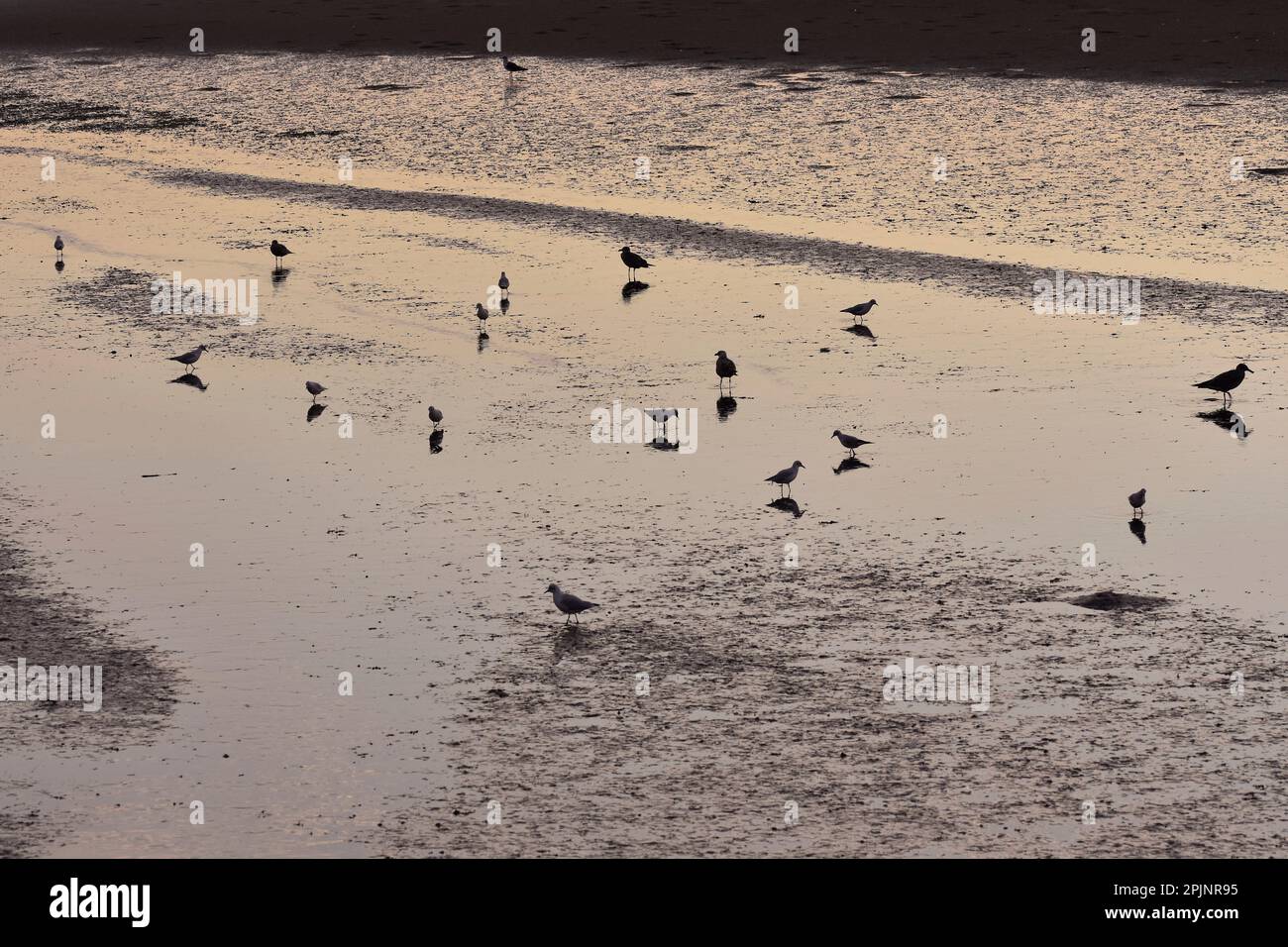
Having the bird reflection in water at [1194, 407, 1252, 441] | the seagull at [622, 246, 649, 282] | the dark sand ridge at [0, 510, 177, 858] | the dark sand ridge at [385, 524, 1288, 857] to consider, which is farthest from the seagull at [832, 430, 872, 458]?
the seagull at [622, 246, 649, 282]

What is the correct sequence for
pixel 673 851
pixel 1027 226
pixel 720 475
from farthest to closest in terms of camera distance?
pixel 1027 226
pixel 720 475
pixel 673 851

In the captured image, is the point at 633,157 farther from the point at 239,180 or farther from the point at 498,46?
the point at 498,46

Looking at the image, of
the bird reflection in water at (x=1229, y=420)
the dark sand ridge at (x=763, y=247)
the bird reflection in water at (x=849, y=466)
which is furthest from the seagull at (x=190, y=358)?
the bird reflection in water at (x=1229, y=420)

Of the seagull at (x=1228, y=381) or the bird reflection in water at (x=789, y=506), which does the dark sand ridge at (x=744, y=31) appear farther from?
the bird reflection in water at (x=789, y=506)

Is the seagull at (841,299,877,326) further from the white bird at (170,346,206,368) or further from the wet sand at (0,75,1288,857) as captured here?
the white bird at (170,346,206,368)

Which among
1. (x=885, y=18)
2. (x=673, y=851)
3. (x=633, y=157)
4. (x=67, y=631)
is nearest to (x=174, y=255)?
(x=633, y=157)
